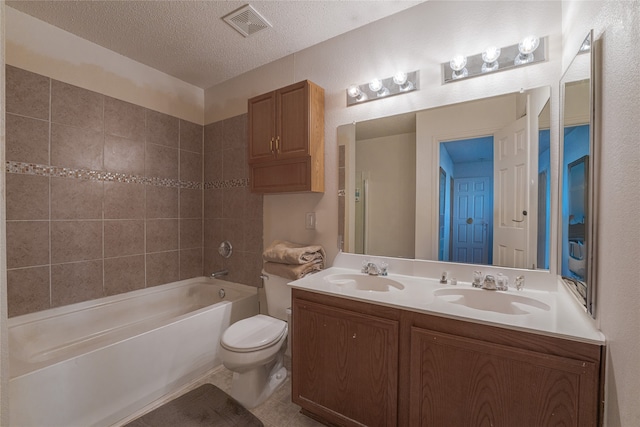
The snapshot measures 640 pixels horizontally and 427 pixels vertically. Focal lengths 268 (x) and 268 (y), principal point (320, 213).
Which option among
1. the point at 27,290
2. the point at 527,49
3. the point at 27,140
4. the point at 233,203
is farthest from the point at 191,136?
the point at 527,49

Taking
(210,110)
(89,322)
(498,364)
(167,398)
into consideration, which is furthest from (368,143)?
(89,322)

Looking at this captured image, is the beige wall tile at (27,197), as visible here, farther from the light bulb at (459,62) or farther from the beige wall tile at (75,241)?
the light bulb at (459,62)

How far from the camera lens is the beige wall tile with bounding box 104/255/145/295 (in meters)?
2.22

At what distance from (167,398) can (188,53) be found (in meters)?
2.64

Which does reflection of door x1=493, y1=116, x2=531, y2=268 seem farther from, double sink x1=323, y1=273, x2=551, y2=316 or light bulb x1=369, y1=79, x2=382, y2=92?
light bulb x1=369, y1=79, x2=382, y2=92

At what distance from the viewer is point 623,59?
729 millimetres

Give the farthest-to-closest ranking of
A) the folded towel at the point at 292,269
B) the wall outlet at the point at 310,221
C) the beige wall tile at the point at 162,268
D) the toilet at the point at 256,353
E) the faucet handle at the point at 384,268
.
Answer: the beige wall tile at the point at 162,268
the wall outlet at the point at 310,221
the folded towel at the point at 292,269
the faucet handle at the point at 384,268
the toilet at the point at 256,353

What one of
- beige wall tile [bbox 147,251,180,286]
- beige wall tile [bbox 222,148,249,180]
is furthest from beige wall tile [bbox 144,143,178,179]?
beige wall tile [bbox 147,251,180,286]

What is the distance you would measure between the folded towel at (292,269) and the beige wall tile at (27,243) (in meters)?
1.56

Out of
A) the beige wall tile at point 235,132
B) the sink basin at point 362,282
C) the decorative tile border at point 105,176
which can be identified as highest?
the beige wall tile at point 235,132

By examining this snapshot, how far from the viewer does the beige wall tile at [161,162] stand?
249 centimetres

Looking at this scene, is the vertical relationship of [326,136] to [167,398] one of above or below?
above

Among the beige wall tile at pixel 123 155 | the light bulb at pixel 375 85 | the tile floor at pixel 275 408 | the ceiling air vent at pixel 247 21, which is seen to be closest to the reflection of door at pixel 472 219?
the light bulb at pixel 375 85

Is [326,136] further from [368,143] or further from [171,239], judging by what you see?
[171,239]
